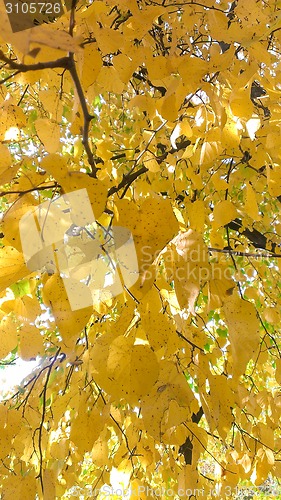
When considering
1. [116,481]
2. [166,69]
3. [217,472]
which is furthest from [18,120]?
[217,472]

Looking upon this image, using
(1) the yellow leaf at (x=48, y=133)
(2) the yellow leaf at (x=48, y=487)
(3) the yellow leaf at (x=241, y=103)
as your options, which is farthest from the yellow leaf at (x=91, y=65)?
(2) the yellow leaf at (x=48, y=487)

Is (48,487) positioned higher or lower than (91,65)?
lower

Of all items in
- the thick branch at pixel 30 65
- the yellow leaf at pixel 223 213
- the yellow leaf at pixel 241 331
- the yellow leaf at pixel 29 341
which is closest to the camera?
the thick branch at pixel 30 65

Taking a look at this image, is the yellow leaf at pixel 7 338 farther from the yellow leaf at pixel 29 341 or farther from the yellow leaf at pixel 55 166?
the yellow leaf at pixel 55 166

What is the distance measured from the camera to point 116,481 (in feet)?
3.90

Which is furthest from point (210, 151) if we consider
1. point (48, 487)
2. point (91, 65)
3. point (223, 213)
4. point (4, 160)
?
point (48, 487)

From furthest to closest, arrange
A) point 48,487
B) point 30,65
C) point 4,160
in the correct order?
point 48,487
point 4,160
point 30,65

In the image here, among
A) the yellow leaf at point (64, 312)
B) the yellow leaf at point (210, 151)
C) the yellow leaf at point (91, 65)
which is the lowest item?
the yellow leaf at point (64, 312)

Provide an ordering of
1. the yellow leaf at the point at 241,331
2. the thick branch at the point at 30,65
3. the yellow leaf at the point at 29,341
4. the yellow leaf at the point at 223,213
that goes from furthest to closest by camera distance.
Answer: the yellow leaf at the point at 223,213, the yellow leaf at the point at 29,341, the yellow leaf at the point at 241,331, the thick branch at the point at 30,65

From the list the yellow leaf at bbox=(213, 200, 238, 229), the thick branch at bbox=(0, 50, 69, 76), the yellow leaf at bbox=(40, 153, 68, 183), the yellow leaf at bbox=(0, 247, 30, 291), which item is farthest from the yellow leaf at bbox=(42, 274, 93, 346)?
the yellow leaf at bbox=(213, 200, 238, 229)

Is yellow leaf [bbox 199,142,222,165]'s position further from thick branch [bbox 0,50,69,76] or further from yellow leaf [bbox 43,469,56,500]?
yellow leaf [bbox 43,469,56,500]

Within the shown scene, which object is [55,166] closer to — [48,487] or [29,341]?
[29,341]

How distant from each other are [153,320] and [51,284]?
6.6 inches

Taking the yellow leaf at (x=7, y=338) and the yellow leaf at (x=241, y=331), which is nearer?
the yellow leaf at (x=241, y=331)
